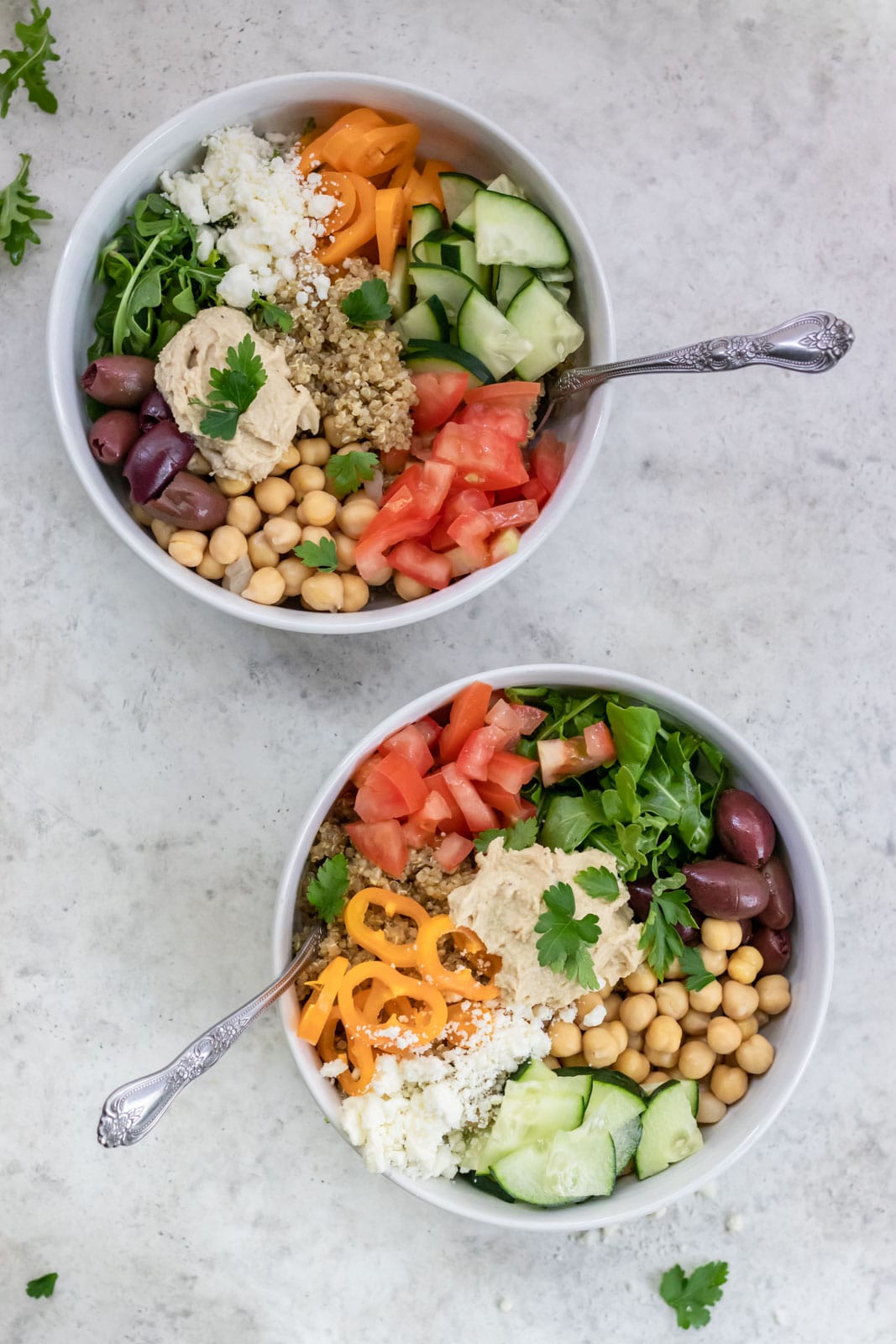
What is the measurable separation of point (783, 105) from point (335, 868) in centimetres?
232

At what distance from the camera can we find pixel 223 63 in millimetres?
2967

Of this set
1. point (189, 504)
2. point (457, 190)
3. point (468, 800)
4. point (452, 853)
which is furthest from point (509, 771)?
point (457, 190)

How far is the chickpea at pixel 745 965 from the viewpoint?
2.68m

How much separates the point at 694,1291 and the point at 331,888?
149cm

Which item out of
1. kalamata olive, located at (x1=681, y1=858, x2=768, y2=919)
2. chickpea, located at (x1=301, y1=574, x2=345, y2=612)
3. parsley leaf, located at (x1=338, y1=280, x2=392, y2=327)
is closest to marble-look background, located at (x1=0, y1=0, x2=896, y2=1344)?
chickpea, located at (x1=301, y1=574, x2=345, y2=612)

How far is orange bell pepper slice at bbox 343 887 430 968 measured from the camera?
2469mm

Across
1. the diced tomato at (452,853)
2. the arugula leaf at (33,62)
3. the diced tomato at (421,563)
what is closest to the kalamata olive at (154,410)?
the diced tomato at (421,563)

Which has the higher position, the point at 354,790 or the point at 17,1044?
the point at 354,790

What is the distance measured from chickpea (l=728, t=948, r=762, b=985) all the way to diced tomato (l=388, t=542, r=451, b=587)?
1104 millimetres

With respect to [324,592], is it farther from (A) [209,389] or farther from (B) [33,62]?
(B) [33,62]

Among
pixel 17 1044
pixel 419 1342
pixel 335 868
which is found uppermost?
pixel 335 868

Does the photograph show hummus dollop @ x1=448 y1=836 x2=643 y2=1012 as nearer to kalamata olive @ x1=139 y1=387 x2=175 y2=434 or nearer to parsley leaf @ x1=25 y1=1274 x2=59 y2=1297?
kalamata olive @ x1=139 y1=387 x2=175 y2=434

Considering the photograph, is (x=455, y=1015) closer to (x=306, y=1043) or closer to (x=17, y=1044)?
(x=306, y=1043)

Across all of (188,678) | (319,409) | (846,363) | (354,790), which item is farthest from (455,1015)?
(846,363)
